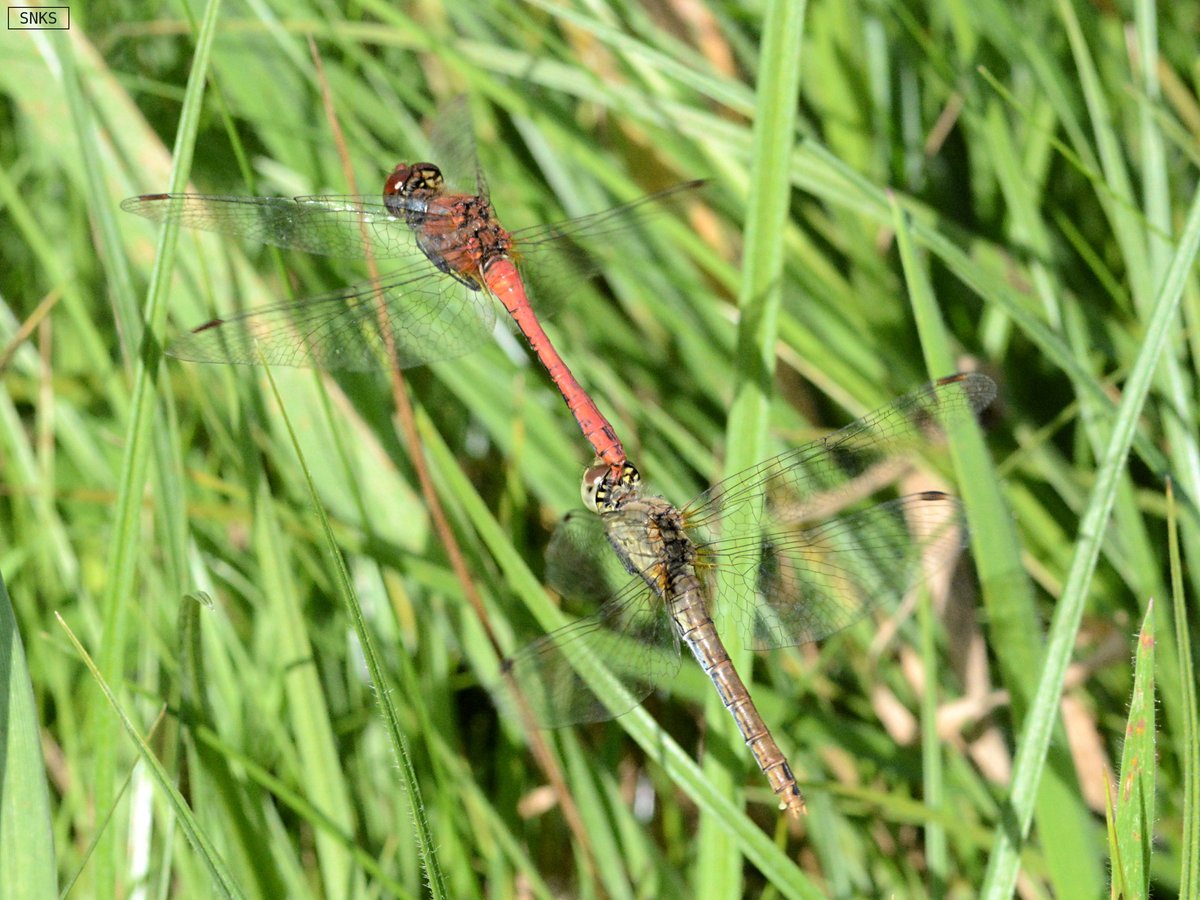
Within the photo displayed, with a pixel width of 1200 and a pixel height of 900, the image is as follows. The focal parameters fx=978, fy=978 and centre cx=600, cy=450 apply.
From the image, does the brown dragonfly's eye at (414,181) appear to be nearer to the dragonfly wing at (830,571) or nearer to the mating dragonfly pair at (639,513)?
the mating dragonfly pair at (639,513)

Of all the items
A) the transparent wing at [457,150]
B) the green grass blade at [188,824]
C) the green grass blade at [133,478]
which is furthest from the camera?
the transparent wing at [457,150]

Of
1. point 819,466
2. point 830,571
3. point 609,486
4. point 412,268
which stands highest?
point 412,268

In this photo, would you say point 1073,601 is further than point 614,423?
No

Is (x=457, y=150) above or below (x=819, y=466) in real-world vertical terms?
above

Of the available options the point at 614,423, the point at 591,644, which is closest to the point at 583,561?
the point at 591,644

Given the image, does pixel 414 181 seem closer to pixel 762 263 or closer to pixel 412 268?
pixel 412 268

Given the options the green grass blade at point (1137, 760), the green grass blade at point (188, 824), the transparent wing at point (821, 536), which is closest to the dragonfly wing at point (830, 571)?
the transparent wing at point (821, 536)

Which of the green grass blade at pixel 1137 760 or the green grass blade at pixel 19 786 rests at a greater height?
the green grass blade at pixel 19 786

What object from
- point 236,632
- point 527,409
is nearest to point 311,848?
point 236,632
